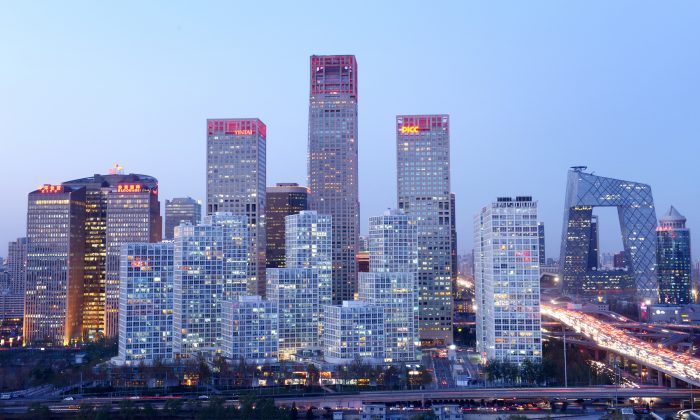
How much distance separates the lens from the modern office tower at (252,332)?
11750 cm

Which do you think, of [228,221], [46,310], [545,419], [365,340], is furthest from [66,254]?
[545,419]

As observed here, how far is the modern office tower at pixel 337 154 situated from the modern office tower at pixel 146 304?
57152 millimetres

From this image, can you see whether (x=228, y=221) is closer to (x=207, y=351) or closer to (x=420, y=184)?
(x=207, y=351)

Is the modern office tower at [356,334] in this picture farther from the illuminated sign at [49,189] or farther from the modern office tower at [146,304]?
the illuminated sign at [49,189]

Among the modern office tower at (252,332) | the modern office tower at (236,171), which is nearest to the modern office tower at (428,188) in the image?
the modern office tower at (236,171)

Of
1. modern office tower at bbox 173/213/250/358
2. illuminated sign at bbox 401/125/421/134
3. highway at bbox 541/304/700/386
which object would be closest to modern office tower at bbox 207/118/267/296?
modern office tower at bbox 173/213/250/358

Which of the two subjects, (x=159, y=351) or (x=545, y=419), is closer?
(x=545, y=419)

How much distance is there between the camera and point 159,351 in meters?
125

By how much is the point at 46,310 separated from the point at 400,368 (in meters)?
118

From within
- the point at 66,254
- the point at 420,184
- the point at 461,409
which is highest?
the point at 420,184

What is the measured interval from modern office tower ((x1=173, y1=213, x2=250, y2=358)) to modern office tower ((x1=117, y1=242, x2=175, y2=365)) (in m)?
1.70

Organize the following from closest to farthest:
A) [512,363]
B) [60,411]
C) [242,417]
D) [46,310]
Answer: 1. [242,417]
2. [60,411]
3. [512,363]
4. [46,310]

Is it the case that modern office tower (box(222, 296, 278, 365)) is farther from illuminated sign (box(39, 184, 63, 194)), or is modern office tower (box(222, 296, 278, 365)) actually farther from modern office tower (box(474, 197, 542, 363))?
illuminated sign (box(39, 184, 63, 194))

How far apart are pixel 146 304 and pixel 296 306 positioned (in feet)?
89.7
